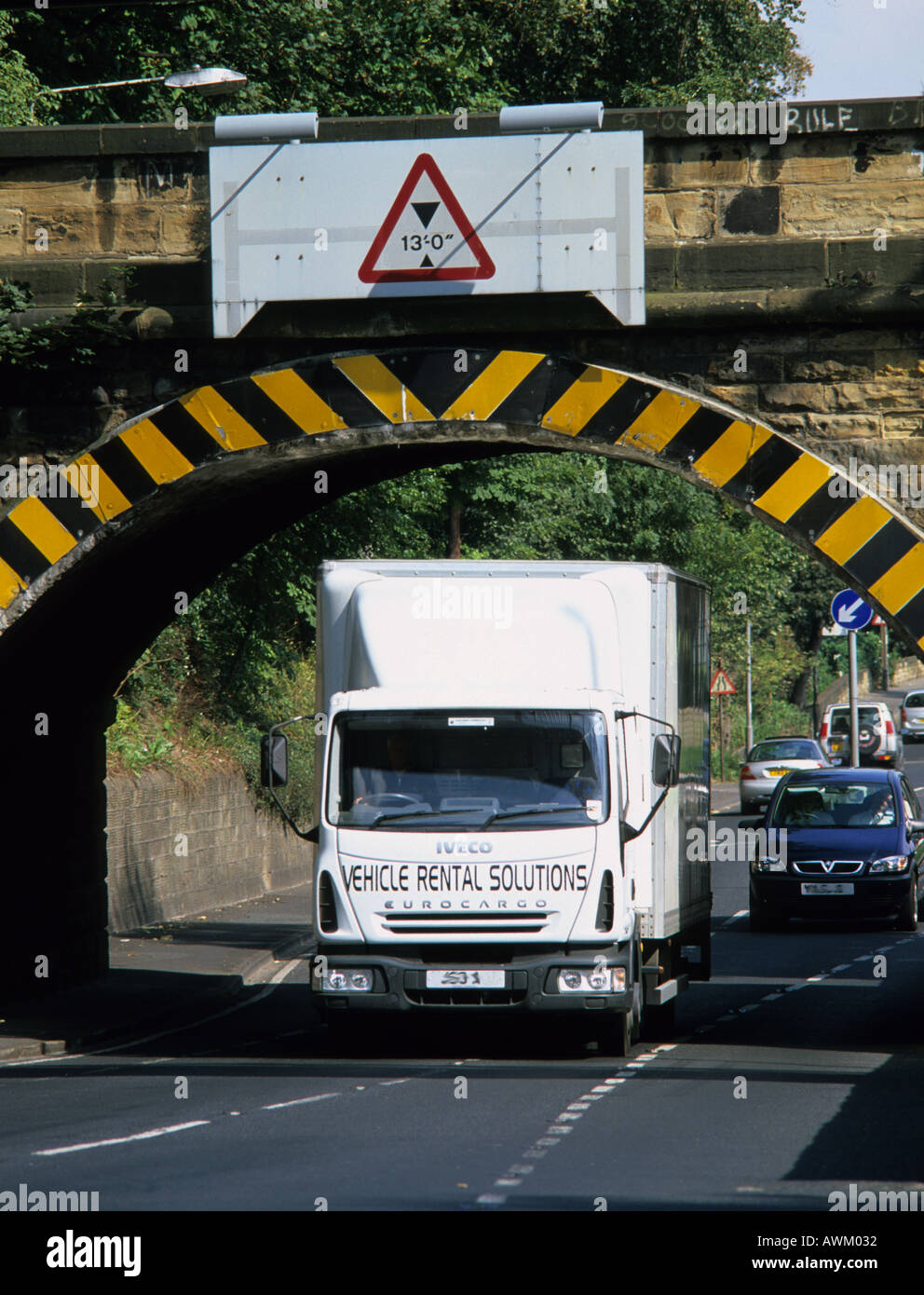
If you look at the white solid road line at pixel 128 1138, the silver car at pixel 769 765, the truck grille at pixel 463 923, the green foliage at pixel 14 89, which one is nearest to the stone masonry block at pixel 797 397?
the truck grille at pixel 463 923

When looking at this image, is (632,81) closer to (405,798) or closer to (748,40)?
(748,40)

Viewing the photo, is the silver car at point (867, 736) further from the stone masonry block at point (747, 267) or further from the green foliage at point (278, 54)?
the stone masonry block at point (747, 267)

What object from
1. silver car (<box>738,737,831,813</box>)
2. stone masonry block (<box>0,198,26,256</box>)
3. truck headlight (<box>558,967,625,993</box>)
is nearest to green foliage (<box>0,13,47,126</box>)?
stone masonry block (<box>0,198,26,256</box>)

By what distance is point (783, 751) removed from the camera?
1674 inches

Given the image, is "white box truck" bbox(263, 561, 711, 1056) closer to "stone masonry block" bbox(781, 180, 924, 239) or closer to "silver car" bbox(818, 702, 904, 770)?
"stone masonry block" bbox(781, 180, 924, 239)

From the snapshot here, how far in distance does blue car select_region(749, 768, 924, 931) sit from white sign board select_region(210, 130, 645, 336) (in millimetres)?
10318

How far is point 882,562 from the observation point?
38.1ft

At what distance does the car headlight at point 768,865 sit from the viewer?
2122 cm

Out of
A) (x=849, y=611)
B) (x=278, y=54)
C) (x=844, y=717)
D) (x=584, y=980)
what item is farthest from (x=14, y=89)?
(x=844, y=717)

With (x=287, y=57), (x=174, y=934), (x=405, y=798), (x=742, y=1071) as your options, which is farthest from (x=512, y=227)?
(x=287, y=57)

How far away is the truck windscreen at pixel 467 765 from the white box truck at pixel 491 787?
0.04ft

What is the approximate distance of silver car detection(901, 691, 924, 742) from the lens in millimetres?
68188

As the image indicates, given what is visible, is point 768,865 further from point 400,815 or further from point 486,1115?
point 486,1115

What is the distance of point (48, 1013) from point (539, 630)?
5.47 meters
